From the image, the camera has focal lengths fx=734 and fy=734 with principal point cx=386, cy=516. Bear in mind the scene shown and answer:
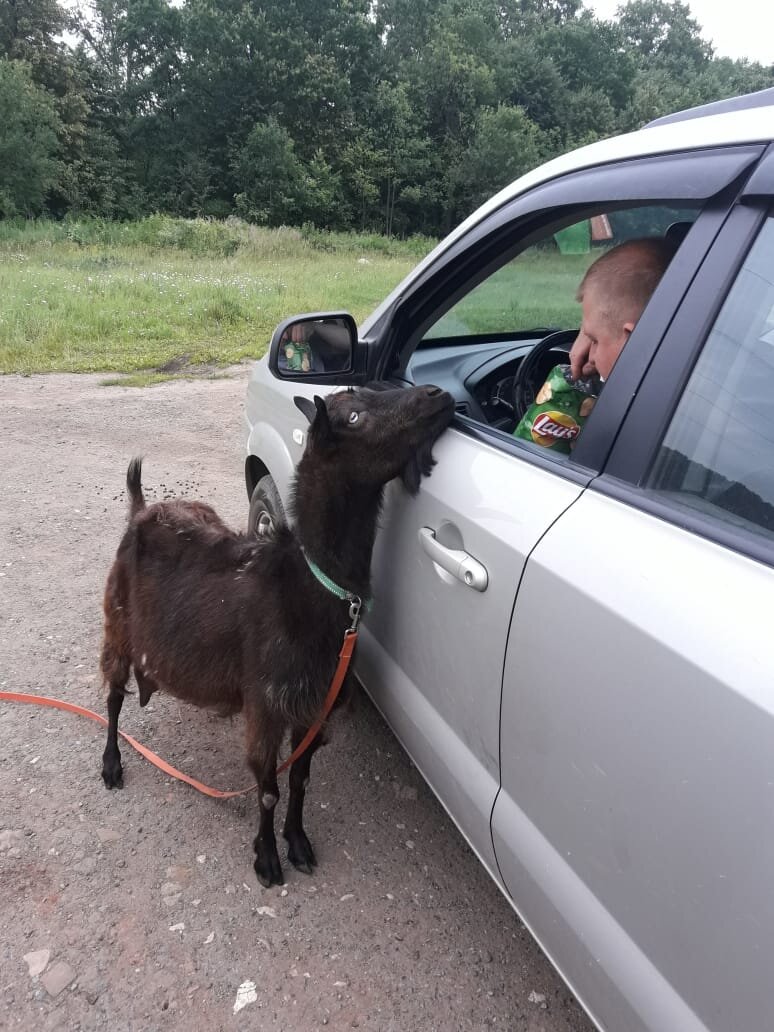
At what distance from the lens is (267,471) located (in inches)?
151

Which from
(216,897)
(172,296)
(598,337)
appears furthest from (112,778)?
(172,296)

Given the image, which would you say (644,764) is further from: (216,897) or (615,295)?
(216,897)

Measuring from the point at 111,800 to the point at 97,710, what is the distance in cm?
64

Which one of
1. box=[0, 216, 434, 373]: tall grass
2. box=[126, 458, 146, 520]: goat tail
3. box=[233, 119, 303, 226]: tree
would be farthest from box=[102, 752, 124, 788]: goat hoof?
box=[233, 119, 303, 226]: tree

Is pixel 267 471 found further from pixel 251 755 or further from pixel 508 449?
pixel 508 449

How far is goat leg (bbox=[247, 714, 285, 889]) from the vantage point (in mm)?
2533

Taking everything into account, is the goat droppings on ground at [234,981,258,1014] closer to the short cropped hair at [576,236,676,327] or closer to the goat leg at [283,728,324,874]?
the goat leg at [283,728,324,874]

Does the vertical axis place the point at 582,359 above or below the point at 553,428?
above

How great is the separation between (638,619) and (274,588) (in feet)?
4.51

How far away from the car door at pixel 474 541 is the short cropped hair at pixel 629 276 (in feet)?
0.49

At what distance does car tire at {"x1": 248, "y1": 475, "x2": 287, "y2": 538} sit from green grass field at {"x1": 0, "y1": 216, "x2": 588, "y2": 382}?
1222 millimetres

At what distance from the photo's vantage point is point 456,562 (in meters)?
1.91

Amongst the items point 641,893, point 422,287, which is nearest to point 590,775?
point 641,893

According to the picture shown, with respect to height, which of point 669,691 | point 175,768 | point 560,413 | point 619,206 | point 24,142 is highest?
point 24,142
